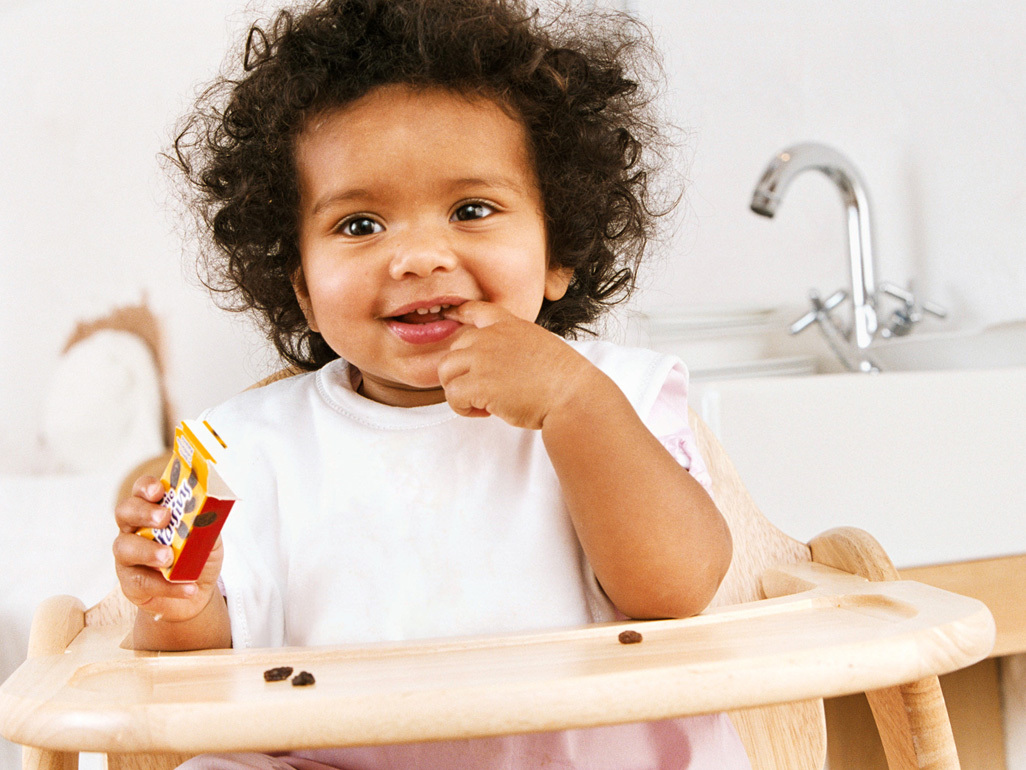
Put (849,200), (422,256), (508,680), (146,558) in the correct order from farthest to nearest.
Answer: (849,200)
(422,256)
(146,558)
(508,680)

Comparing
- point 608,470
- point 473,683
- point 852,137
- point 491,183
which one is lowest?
point 473,683

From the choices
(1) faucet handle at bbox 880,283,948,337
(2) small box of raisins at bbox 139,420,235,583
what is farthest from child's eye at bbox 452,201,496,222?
(1) faucet handle at bbox 880,283,948,337

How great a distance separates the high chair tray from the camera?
1.29 feet

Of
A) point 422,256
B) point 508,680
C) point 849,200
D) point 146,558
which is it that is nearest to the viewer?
point 508,680

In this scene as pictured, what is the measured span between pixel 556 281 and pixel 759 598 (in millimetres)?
317

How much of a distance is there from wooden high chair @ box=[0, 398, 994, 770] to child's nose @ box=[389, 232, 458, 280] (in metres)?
0.26

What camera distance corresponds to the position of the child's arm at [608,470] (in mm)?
611

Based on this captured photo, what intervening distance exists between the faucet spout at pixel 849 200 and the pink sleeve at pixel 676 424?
20.2 inches

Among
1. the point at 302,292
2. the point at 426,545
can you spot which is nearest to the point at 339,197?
the point at 302,292

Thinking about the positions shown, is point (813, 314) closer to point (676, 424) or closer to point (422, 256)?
point (676, 424)

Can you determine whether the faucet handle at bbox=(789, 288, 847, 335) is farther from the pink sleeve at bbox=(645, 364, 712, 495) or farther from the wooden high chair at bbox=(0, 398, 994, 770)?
the wooden high chair at bbox=(0, 398, 994, 770)

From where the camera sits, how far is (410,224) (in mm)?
685

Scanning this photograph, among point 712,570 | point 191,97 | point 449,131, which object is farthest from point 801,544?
point 191,97

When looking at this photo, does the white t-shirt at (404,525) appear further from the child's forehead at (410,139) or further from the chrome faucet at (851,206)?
the chrome faucet at (851,206)
